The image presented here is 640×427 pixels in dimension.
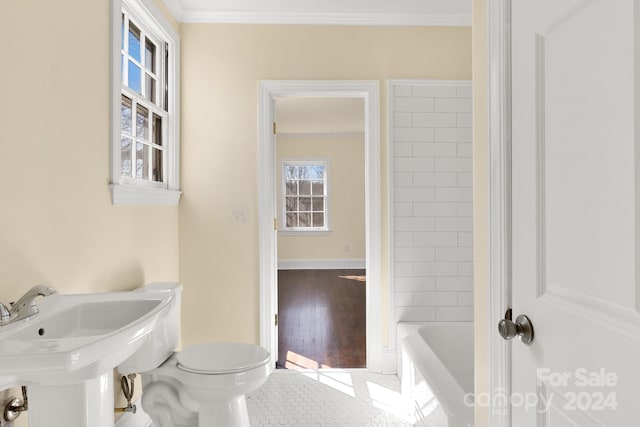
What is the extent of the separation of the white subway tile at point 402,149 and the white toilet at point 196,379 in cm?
167

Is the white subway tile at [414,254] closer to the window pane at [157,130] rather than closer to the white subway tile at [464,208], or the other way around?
the white subway tile at [464,208]

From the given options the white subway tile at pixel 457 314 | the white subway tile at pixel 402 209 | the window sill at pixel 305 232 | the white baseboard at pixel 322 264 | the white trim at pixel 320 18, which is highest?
the white trim at pixel 320 18

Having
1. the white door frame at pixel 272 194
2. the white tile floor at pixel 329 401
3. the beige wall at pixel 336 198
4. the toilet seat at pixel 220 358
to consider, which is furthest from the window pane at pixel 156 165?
the beige wall at pixel 336 198

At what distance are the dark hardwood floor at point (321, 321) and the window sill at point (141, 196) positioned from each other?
1477 millimetres

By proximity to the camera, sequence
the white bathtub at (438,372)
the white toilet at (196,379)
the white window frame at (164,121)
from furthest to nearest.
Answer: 1. the white window frame at (164,121)
2. the white toilet at (196,379)
3. the white bathtub at (438,372)

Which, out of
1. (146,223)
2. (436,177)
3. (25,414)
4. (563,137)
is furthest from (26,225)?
(436,177)

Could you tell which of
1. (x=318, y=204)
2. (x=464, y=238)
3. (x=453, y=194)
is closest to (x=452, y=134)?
(x=453, y=194)

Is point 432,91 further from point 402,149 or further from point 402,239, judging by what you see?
point 402,239

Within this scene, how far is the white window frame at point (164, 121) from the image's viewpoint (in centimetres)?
186

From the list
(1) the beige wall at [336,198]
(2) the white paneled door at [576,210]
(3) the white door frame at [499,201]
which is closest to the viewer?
(2) the white paneled door at [576,210]

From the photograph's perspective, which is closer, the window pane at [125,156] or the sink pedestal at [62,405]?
the sink pedestal at [62,405]

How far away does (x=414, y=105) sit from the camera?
2855mm

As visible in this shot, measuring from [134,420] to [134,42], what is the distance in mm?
2106

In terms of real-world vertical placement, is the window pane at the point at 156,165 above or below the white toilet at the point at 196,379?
above
